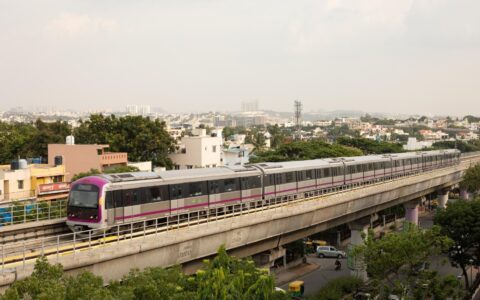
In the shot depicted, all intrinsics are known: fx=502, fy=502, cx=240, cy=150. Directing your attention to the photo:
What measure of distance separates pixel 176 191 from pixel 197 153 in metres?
35.7

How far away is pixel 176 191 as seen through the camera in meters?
24.0

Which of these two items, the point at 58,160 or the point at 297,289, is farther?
the point at 58,160

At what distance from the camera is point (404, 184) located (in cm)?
4175

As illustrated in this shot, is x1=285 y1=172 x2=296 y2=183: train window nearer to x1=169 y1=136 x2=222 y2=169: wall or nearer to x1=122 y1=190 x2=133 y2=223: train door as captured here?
x1=122 y1=190 x2=133 y2=223: train door

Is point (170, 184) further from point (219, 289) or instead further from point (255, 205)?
point (219, 289)

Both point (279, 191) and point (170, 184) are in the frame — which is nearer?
point (170, 184)

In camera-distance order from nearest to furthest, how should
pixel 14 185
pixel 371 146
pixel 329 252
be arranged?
1. pixel 14 185
2. pixel 329 252
3. pixel 371 146

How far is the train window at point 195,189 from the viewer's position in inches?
977

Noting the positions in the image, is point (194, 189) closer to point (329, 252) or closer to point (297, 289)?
point (297, 289)

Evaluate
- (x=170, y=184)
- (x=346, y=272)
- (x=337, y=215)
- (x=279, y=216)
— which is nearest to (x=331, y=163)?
(x=337, y=215)

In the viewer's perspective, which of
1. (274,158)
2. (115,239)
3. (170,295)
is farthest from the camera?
(274,158)

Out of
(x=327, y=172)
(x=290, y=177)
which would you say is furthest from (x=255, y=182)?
(x=327, y=172)

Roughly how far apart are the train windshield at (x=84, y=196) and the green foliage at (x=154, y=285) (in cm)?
606

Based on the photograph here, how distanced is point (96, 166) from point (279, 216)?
25.7 m
